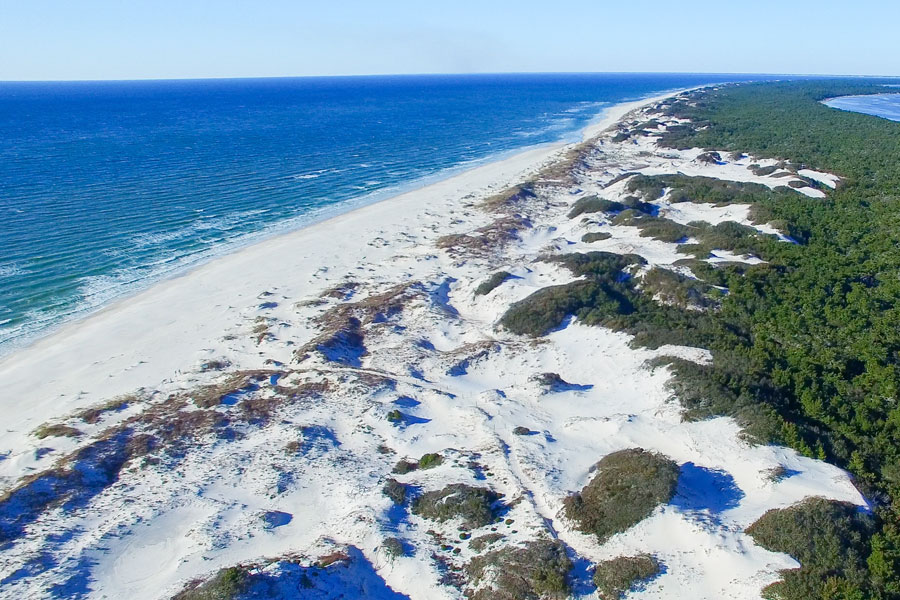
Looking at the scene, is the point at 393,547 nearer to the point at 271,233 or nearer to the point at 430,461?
the point at 430,461

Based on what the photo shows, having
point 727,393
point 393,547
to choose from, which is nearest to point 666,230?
point 727,393

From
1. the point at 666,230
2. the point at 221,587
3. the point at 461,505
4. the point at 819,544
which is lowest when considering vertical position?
the point at 461,505

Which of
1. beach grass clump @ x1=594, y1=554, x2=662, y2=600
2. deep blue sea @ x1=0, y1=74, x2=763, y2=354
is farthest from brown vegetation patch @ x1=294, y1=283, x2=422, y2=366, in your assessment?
beach grass clump @ x1=594, y1=554, x2=662, y2=600

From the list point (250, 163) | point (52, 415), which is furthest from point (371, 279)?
point (250, 163)

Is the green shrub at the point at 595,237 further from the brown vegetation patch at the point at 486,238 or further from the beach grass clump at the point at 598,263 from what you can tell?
the brown vegetation patch at the point at 486,238

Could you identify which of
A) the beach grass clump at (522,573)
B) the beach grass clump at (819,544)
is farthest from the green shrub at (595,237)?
the beach grass clump at (522,573)
